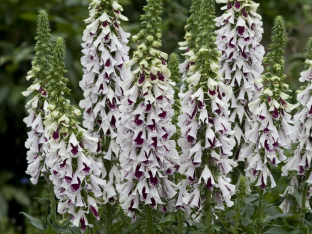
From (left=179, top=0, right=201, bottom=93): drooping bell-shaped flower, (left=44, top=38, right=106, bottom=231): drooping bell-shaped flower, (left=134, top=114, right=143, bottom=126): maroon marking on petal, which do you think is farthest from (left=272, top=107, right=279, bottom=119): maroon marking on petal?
(left=44, top=38, right=106, bottom=231): drooping bell-shaped flower

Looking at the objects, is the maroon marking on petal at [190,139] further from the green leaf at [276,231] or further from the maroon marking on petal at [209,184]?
the green leaf at [276,231]

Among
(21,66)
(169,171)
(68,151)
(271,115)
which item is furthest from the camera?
(21,66)

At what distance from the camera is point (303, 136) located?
4.16m

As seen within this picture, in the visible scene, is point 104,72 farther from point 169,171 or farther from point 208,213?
point 208,213

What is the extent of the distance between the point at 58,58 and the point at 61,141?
54cm

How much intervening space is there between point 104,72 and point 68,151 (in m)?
0.71

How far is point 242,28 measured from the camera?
4.18m

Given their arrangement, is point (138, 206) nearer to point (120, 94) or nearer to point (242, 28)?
point (120, 94)

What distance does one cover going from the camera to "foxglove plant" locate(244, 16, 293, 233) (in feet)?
12.4

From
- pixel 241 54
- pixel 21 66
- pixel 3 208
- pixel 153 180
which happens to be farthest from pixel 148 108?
pixel 21 66

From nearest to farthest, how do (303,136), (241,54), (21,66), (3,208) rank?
(303,136), (241,54), (3,208), (21,66)

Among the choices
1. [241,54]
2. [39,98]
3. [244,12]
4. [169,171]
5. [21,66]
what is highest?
[21,66]

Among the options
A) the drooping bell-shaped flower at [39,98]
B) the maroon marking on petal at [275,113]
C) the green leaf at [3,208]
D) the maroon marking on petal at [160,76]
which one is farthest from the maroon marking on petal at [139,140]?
the green leaf at [3,208]

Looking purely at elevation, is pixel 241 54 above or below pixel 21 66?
below
